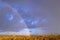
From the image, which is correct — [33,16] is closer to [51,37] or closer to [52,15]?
[52,15]

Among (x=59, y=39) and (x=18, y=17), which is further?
(x=18, y=17)

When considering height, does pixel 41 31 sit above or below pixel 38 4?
below

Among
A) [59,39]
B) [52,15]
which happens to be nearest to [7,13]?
[52,15]

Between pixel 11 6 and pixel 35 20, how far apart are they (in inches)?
11.6

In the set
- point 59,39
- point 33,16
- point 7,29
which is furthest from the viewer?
point 33,16

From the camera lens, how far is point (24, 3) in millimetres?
1021

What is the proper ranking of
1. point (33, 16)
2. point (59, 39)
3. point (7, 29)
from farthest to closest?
point (33, 16) < point (7, 29) < point (59, 39)

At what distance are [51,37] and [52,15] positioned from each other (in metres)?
0.27

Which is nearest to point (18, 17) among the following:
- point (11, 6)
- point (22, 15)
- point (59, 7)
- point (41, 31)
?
point (22, 15)

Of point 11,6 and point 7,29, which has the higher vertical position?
point 11,6

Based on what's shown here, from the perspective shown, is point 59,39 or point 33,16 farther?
point 33,16

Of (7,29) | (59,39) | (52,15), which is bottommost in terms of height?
(59,39)

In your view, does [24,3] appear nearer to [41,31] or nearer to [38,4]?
[38,4]

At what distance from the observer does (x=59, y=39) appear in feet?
2.42
